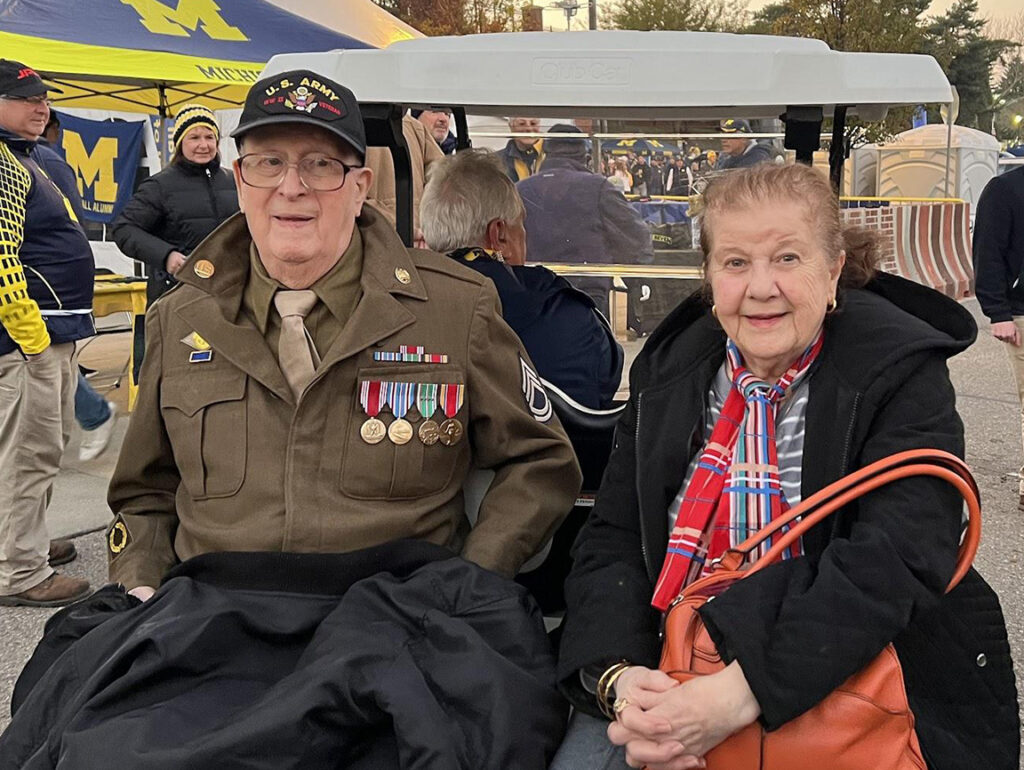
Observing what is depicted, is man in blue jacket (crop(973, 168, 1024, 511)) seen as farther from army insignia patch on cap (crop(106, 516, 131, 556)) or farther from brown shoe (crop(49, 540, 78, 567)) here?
brown shoe (crop(49, 540, 78, 567))

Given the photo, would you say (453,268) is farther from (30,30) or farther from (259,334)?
(30,30)

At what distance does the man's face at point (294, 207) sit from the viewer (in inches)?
84.8

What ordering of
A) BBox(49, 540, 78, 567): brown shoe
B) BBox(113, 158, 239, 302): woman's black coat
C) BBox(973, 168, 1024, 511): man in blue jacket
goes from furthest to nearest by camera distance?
1. BBox(113, 158, 239, 302): woman's black coat
2. BBox(973, 168, 1024, 511): man in blue jacket
3. BBox(49, 540, 78, 567): brown shoe

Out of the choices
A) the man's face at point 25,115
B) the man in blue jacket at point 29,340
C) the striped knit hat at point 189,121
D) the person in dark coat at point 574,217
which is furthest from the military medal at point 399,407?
the striped knit hat at point 189,121

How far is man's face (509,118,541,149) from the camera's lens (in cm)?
324

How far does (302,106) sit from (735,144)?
1337 mm

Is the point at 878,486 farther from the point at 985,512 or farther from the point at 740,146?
the point at 985,512

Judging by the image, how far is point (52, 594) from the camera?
161 inches

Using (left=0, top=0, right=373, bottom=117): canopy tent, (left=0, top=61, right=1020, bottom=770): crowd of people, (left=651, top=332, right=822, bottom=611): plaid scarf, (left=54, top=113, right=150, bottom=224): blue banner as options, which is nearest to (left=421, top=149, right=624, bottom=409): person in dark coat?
(left=0, top=61, right=1020, bottom=770): crowd of people

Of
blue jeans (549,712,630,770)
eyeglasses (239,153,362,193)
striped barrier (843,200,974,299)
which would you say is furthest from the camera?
striped barrier (843,200,974,299)

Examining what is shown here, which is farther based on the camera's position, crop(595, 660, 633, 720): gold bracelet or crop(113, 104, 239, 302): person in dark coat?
crop(113, 104, 239, 302): person in dark coat

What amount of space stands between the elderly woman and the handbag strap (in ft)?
0.09

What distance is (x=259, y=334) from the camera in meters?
2.17

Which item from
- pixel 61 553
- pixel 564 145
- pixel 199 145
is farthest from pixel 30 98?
pixel 564 145
